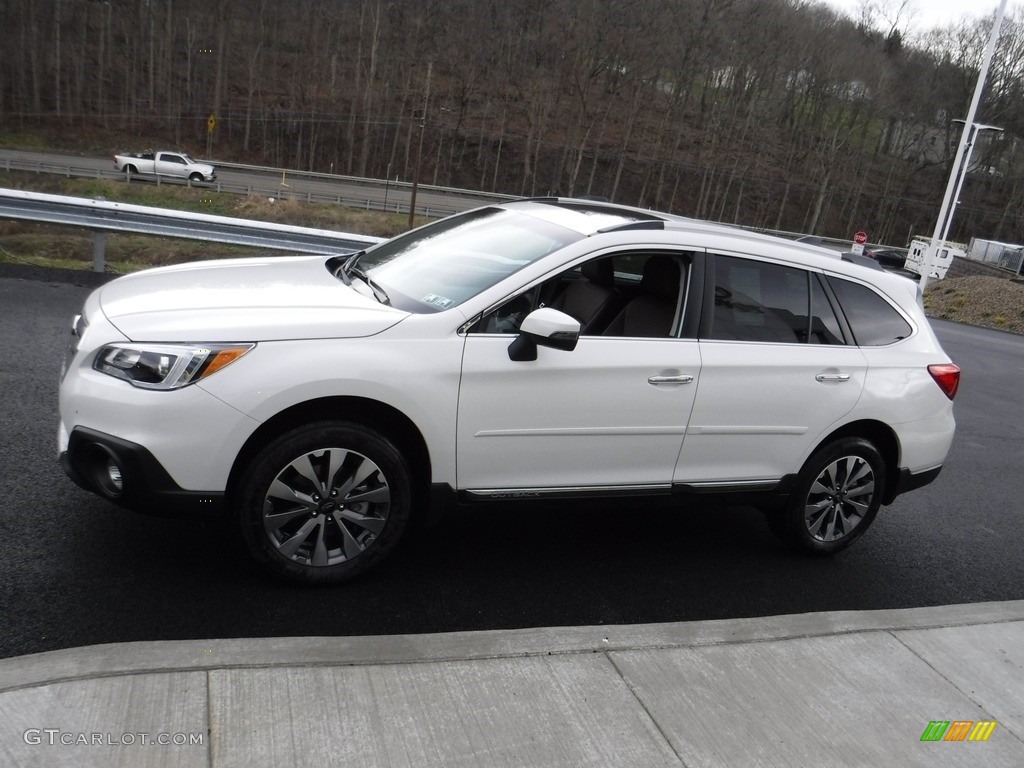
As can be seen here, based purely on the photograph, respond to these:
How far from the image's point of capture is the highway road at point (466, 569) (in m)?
3.67

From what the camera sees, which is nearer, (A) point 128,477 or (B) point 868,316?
(A) point 128,477

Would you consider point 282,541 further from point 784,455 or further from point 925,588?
point 925,588

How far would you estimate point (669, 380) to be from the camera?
4344mm

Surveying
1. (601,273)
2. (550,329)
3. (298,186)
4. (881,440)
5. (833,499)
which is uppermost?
(601,273)

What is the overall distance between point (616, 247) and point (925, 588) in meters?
2.73

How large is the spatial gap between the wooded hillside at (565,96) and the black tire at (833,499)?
208 ft

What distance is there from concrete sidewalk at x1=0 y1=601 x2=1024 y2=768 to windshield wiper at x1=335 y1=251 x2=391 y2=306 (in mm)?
1656

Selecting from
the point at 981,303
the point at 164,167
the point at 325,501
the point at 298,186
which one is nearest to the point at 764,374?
the point at 325,501

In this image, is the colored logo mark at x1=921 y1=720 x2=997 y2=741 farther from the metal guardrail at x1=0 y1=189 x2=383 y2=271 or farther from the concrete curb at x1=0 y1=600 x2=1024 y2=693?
the metal guardrail at x1=0 y1=189 x2=383 y2=271

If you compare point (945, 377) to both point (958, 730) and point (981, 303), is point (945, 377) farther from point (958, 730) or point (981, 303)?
point (981, 303)

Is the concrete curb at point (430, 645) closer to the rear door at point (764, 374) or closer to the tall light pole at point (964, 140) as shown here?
the rear door at point (764, 374)

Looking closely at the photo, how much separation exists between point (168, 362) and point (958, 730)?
3527mm

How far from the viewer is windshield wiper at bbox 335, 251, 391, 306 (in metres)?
4.35

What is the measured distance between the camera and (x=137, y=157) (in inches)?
1722
